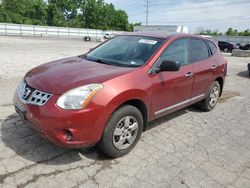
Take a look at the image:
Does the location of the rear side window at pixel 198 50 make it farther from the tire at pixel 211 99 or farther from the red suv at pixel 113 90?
the tire at pixel 211 99

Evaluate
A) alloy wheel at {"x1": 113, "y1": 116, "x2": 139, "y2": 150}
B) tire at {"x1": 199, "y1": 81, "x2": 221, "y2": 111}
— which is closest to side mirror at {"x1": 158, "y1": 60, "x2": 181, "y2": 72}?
alloy wheel at {"x1": 113, "y1": 116, "x2": 139, "y2": 150}

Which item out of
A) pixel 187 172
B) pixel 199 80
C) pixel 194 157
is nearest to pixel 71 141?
pixel 187 172

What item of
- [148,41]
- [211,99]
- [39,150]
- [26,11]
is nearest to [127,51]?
[148,41]

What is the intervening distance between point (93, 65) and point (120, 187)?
181 centimetres

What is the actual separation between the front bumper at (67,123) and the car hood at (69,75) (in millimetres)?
222

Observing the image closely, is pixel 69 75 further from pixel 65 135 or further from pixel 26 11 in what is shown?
pixel 26 11

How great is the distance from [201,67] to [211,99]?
111cm

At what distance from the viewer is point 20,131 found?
12.9 ft

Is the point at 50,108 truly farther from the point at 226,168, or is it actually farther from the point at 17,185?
the point at 226,168

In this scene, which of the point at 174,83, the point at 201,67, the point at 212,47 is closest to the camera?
the point at 174,83

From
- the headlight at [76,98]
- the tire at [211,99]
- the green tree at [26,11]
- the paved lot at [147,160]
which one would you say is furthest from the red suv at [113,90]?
the green tree at [26,11]

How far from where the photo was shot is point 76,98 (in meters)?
2.86

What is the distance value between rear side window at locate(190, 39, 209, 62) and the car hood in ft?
5.86

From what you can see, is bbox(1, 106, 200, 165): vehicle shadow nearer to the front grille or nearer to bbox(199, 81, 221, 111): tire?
the front grille
